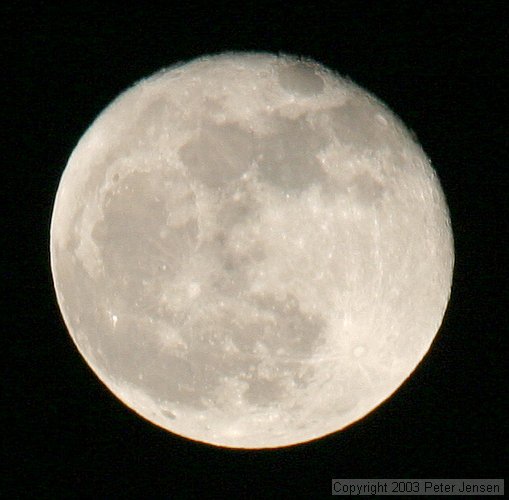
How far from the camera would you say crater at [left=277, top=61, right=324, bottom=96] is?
18.4ft

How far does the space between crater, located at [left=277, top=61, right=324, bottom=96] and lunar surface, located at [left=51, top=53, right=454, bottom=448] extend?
0.02 meters

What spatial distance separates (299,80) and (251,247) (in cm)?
132

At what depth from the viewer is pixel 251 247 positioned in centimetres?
520

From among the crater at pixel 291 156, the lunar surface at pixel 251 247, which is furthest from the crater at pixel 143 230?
the crater at pixel 291 156

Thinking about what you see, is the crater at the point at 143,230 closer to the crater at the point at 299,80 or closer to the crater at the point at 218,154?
the crater at the point at 218,154

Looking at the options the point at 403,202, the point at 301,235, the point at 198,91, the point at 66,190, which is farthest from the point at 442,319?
the point at 66,190

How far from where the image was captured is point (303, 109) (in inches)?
216

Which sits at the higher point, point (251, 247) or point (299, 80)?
point (299, 80)

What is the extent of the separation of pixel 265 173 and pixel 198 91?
86 cm

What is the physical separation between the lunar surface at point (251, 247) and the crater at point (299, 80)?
20 millimetres

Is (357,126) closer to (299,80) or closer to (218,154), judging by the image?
(299,80)

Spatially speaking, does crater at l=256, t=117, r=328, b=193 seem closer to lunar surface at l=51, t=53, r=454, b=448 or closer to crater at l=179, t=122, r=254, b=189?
lunar surface at l=51, t=53, r=454, b=448

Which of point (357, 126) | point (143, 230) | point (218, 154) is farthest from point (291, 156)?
point (143, 230)

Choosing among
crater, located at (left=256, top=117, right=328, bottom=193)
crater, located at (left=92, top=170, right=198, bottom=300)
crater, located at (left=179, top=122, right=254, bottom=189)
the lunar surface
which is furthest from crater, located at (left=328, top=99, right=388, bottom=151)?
crater, located at (left=92, top=170, right=198, bottom=300)
